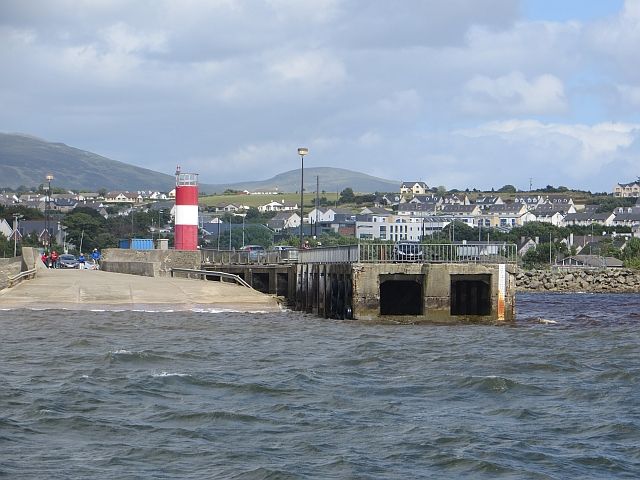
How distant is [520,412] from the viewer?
2097cm

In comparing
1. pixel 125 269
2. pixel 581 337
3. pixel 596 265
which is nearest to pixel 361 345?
pixel 581 337

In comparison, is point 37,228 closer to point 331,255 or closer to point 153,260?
point 153,260

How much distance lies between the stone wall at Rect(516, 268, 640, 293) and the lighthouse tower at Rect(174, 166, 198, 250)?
4762cm

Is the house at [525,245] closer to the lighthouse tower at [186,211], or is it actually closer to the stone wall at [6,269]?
the lighthouse tower at [186,211]

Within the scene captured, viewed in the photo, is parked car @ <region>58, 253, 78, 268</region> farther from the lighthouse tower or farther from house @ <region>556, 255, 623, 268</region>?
house @ <region>556, 255, 623, 268</region>

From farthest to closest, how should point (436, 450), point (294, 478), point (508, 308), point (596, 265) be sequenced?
1. point (596, 265)
2. point (508, 308)
3. point (436, 450)
4. point (294, 478)

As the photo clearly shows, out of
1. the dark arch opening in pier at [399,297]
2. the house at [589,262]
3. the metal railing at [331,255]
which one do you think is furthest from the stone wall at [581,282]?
the dark arch opening in pier at [399,297]

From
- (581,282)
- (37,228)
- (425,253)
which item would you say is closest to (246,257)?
(425,253)

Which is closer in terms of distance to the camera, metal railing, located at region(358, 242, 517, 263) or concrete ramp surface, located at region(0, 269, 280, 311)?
metal railing, located at region(358, 242, 517, 263)

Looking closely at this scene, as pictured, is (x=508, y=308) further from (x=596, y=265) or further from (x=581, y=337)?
(x=596, y=265)

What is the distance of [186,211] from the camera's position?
5981 cm

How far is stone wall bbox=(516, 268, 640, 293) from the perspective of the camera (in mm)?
103688

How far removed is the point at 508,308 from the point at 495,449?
21.7 metres

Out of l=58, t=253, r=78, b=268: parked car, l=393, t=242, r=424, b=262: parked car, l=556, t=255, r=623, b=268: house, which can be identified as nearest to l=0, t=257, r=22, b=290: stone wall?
l=393, t=242, r=424, b=262: parked car
